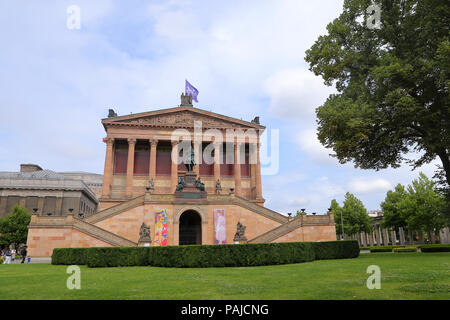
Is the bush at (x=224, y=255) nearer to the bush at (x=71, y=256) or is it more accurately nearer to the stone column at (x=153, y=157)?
the bush at (x=71, y=256)

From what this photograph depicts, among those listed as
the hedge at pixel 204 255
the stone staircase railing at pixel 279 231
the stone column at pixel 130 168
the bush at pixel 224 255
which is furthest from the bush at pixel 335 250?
the stone column at pixel 130 168

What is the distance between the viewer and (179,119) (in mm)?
51281

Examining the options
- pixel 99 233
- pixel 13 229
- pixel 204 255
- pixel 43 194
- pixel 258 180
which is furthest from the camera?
pixel 43 194

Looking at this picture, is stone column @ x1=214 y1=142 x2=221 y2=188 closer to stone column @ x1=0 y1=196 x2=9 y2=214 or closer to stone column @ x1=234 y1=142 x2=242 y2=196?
stone column @ x1=234 y1=142 x2=242 y2=196

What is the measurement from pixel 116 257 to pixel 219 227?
15.5 metres

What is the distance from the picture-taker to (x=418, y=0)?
2231 cm

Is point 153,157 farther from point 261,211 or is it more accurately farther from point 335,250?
point 335,250

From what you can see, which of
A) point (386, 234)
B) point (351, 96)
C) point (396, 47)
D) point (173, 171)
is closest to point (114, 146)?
point (173, 171)

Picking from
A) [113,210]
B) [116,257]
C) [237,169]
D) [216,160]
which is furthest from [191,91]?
[116,257]

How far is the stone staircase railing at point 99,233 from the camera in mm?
29920

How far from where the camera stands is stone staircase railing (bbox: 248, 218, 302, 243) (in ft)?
103

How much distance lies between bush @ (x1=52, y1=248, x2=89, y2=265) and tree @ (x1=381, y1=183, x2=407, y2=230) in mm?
44607

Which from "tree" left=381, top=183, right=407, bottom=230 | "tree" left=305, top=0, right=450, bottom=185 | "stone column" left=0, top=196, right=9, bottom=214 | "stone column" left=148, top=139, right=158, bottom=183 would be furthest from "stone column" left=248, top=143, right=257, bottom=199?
"stone column" left=0, top=196, right=9, bottom=214

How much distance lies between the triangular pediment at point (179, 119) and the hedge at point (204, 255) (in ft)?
105
